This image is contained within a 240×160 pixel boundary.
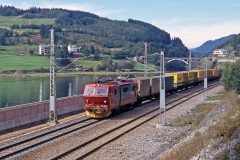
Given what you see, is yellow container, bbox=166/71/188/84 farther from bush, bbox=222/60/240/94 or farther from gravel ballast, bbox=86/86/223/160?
gravel ballast, bbox=86/86/223/160

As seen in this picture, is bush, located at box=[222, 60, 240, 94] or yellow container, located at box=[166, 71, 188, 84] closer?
bush, located at box=[222, 60, 240, 94]

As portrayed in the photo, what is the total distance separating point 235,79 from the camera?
53.6 m

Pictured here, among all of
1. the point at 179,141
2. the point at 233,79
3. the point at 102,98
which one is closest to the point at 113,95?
the point at 102,98

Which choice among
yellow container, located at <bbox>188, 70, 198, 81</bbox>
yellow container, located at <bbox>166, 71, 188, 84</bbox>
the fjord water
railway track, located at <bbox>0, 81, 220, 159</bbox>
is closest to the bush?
yellow container, located at <bbox>166, 71, 188, 84</bbox>

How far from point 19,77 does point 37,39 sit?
92.6 m

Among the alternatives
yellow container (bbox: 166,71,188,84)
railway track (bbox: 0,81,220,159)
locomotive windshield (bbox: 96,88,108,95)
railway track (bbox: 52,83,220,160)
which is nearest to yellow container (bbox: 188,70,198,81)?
yellow container (bbox: 166,71,188,84)

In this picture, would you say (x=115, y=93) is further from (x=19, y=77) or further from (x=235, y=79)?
(x=19, y=77)

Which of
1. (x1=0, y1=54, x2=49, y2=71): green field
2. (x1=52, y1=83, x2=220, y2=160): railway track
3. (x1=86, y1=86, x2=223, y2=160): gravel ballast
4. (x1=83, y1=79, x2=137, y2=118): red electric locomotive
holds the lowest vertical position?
(x1=86, y1=86, x2=223, y2=160): gravel ballast

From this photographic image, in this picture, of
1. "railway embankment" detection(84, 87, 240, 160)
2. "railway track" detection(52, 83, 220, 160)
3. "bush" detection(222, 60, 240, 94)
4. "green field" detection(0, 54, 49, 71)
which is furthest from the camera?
"green field" detection(0, 54, 49, 71)

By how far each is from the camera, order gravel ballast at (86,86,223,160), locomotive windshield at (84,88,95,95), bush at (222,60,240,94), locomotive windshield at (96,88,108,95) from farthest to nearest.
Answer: bush at (222,60,240,94) < locomotive windshield at (84,88,95,95) < locomotive windshield at (96,88,108,95) < gravel ballast at (86,86,223,160)

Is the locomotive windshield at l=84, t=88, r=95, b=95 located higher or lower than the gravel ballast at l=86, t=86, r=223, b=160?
higher

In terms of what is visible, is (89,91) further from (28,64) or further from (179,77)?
(28,64)

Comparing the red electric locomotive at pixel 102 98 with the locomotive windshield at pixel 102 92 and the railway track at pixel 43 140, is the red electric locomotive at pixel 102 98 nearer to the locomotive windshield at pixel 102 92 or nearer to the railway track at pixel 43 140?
the locomotive windshield at pixel 102 92

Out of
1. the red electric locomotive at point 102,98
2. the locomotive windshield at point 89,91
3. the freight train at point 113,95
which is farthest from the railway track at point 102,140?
the locomotive windshield at point 89,91
